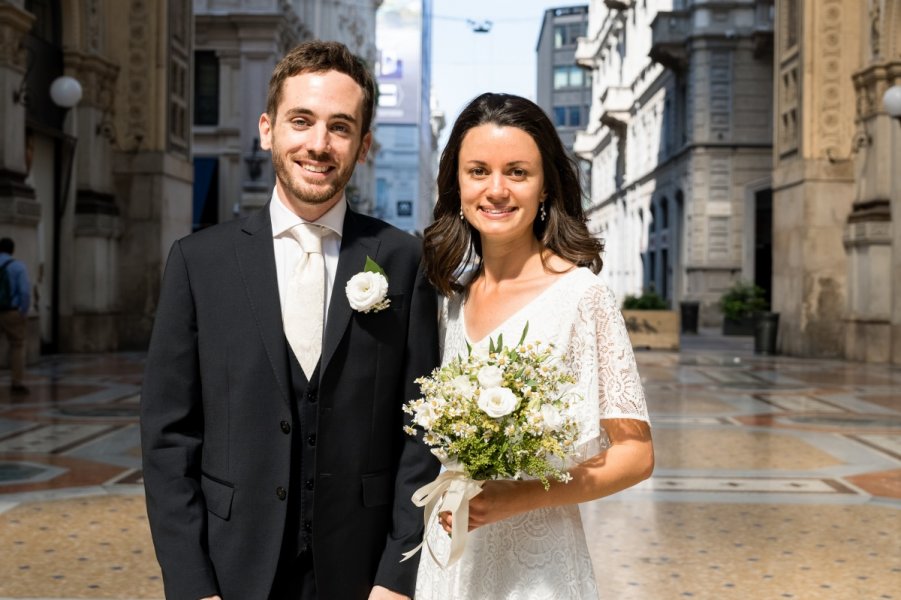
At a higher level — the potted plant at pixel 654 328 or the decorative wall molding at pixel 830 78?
the decorative wall molding at pixel 830 78

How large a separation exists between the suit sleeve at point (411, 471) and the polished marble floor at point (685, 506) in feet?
8.52

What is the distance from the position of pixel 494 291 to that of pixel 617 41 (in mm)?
57849

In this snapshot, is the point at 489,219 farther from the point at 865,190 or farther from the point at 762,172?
the point at 762,172

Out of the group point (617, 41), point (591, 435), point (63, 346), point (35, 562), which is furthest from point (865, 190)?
point (617, 41)

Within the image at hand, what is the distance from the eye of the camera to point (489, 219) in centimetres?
267

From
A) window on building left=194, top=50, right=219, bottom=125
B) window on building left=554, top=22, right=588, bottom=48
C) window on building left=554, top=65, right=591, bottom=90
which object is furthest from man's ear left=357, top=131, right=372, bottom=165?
window on building left=554, top=22, right=588, bottom=48

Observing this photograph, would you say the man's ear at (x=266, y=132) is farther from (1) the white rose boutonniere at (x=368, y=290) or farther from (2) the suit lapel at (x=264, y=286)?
(1) the white rose boutonniere at (x=368, y=290)

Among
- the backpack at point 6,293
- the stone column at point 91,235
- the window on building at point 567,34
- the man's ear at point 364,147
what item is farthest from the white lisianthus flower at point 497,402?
the window on building at point 567,34

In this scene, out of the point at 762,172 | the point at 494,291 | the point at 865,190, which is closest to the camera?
the point at 494,291

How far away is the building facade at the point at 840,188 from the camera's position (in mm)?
19641

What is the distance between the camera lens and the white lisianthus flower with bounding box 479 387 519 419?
2.14 metres

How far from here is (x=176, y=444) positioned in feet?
8.41

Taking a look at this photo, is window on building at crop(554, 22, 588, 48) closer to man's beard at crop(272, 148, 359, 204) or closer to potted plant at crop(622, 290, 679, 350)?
potted plant at crop(622, 290, 679, 350)

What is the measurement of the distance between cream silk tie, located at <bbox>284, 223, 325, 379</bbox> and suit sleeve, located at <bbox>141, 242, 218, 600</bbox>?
0.79ft
